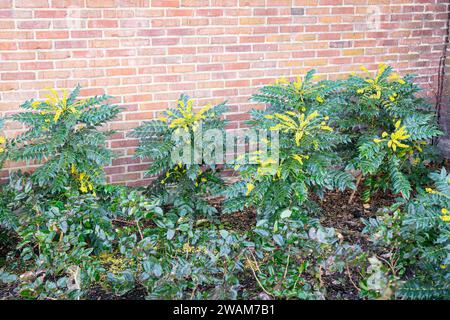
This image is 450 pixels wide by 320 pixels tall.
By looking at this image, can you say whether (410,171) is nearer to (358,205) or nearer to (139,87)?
(358,205)

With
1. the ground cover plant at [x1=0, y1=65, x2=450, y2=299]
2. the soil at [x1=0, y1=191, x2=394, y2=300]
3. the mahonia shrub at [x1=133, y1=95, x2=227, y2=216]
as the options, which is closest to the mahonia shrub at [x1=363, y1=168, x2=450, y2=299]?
the ground cover plant at [x1=0, y1=65, x2=450, y2=299]

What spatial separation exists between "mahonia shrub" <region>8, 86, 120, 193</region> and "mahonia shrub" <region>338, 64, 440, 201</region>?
6.94ft

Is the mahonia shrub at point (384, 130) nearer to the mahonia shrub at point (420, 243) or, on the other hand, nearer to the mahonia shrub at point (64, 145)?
the mahonia shrub at point (420, 243)

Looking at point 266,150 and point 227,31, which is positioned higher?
point 227,31

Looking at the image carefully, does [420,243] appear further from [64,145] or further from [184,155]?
[64,145]

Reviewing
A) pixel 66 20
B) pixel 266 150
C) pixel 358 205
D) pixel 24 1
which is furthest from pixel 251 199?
pixel 24 1

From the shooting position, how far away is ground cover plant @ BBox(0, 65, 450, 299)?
261 centimetres

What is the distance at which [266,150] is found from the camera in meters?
3.59

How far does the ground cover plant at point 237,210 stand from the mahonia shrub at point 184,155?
0.04 feet

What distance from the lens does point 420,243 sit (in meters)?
2.85

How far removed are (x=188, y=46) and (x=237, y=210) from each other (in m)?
1.64

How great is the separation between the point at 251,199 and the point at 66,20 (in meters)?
2.16

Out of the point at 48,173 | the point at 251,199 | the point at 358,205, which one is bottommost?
the point at 358,205

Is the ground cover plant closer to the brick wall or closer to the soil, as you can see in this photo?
the soil
